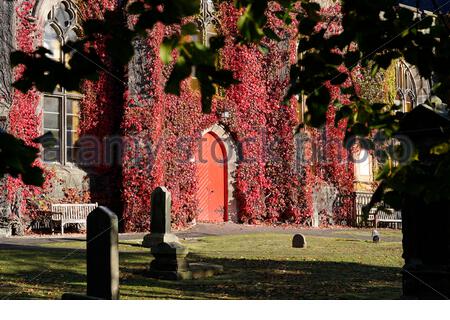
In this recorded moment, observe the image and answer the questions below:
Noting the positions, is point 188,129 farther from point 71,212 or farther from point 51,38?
point 51,38

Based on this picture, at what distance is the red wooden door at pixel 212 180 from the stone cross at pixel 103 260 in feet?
43.7

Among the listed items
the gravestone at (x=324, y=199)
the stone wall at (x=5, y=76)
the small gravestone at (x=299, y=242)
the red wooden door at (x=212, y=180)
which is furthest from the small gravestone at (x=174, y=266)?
the gravestone at (x=324, y=199)

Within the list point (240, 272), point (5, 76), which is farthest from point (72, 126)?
point (240, 272)

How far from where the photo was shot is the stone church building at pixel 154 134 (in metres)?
16.3

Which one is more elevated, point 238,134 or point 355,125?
point 238,134

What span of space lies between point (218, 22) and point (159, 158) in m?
5.01

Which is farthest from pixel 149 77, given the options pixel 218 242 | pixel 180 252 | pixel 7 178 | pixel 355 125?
pixel 355 125

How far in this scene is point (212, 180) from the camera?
19469 millimetres

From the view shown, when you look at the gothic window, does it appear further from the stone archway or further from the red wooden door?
the red wooden door

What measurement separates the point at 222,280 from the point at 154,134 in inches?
374

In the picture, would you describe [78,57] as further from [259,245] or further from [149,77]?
[149,77]

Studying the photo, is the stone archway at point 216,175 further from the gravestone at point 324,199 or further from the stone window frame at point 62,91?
the stone window frame at point 62,91

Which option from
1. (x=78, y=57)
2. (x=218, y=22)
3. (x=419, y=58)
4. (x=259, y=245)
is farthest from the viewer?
(x=218, y=22)

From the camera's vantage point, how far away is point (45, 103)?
16969 millimetres
